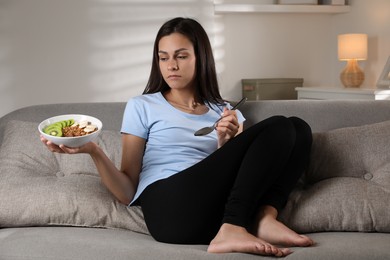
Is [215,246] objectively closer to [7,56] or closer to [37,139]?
[37,139]

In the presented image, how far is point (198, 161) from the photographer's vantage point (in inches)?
77.5

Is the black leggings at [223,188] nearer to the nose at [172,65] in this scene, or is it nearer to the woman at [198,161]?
the woman at [198,161]

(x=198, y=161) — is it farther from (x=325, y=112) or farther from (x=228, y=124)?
(x=325, y=112)

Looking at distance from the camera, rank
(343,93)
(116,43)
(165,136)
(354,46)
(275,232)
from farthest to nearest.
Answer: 1. (116,43)
2. (354,46)
3. (343,93)
4. (165,136)
5. (275,232)

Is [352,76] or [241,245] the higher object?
[241,245]

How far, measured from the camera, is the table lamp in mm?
4559

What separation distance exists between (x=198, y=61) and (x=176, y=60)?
0.10 metres

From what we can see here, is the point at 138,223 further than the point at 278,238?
Yes

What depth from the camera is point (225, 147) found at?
1819 millimetres

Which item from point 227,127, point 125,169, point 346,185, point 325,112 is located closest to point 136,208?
point 125,169

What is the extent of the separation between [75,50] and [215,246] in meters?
3.39

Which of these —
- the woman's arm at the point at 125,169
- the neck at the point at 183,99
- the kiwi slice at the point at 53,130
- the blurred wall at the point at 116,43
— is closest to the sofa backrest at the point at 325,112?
the neck at the point at 183,99

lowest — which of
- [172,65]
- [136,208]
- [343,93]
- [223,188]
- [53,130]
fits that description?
[343,93]

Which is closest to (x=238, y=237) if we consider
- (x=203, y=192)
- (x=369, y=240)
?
(x=203, y=192)
